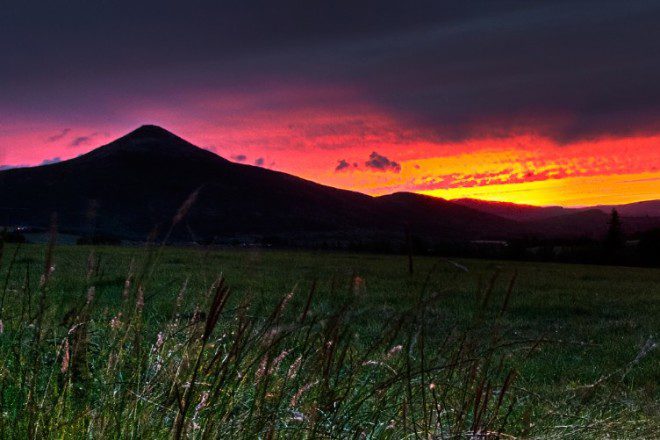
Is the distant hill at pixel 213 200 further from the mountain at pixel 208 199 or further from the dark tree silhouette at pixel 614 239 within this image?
the dark tree silhouette at pixel 614 239

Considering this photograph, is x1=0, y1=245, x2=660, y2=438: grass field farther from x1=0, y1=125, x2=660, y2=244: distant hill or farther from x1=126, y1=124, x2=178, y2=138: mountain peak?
x1=126, y1=124, x2=178, y2=138: mountain peak

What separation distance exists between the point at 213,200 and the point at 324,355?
108 meters

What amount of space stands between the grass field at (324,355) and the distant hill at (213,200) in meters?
68.1

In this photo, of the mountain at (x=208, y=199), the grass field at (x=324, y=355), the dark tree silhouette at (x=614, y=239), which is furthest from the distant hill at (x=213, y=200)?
the grass field at (x=324, y=355)

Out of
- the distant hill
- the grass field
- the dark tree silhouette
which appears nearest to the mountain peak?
the distant hill

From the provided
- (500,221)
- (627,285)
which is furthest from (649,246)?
(500,221)

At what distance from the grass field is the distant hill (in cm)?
6806

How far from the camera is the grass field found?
83.7 inches

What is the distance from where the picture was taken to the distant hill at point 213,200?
300 feet

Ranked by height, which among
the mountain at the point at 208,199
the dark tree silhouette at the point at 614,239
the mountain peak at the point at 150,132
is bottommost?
the dark tree silhouette at the point at 614,239

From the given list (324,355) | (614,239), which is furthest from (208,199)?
(324,355)

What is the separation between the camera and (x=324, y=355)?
7.44ft

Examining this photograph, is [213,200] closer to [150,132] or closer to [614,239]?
[150,132]

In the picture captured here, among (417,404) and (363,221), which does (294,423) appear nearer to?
(417,404)
